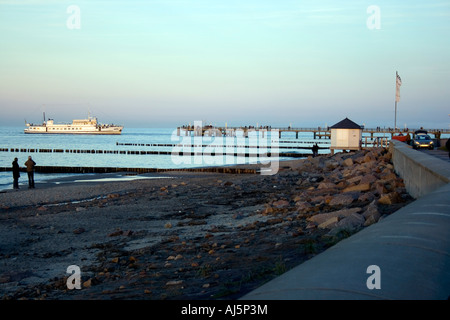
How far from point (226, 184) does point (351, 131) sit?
2513 cm

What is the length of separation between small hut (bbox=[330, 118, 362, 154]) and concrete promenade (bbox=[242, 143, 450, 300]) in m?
41.9

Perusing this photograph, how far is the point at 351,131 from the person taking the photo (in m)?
45.5

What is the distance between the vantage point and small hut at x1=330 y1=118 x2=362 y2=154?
45.5 m

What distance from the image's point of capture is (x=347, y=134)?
45812 mm

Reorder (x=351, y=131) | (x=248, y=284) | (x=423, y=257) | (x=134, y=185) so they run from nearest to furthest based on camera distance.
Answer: (x=423, y=257) < (x=248, y=284) < (x=134, y=185) < (x=351, y=131)

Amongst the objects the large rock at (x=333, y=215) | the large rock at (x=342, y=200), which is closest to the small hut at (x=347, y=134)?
the large rock at (x=342, y=200)

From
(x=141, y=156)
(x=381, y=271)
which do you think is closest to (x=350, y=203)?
(x=381, y=271)

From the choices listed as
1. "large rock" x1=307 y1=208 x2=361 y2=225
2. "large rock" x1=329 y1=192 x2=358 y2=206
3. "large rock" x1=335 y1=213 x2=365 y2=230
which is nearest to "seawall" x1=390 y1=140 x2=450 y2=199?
"large rock" x1=329 y1=192 x2=358 y2=206

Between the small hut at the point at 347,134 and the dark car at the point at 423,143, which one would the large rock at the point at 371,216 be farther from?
the small hut at the point at 347,134

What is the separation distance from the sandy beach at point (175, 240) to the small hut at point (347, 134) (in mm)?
28351

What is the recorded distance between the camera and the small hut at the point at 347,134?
149 feet

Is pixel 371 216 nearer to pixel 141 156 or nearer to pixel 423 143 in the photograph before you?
pixel 423 143

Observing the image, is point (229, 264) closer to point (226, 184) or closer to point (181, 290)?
point (181, 290)
